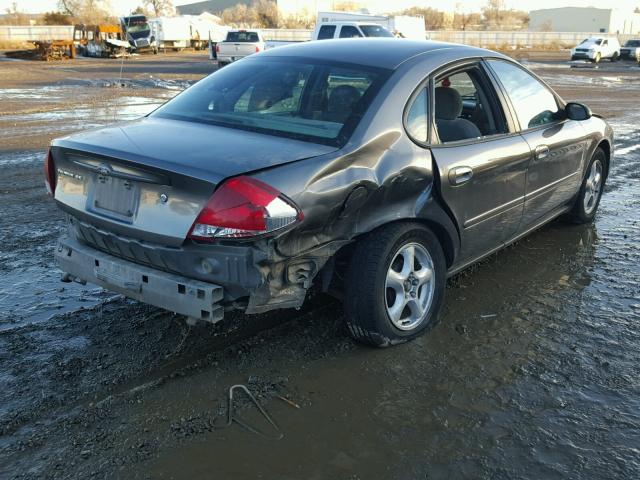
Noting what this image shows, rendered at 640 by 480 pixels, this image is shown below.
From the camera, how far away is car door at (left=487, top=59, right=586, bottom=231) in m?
4.65

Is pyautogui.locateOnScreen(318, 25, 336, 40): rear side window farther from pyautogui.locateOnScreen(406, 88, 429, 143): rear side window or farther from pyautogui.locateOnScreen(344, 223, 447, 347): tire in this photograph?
pyautogui.locateOnScreen(344, 223, 447, 347): tire

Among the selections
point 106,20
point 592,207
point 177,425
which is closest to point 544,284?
point 592,207

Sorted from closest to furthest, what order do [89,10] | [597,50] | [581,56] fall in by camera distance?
[581,56] < [597,50] < [89,10]

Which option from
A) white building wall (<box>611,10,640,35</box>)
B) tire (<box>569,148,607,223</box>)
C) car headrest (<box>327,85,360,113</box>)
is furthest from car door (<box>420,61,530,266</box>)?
white building wall (<box>611,10,640,35</box>)

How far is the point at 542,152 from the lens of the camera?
4.76 metres

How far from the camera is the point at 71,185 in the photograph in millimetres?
3508

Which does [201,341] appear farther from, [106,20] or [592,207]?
[106,20]

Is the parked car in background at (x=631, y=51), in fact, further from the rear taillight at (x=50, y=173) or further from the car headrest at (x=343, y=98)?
the rear taillight at (x=50, y=173)

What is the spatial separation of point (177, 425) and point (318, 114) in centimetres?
186

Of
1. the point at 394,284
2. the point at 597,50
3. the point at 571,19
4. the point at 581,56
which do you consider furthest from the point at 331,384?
the point at 571,19

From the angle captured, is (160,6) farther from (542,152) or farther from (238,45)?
(542,152)

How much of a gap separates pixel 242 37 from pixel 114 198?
26790 mm

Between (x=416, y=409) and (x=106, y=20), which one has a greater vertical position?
(x=106, y=20)

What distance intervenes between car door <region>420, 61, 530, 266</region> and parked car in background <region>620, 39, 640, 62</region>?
46.9m
